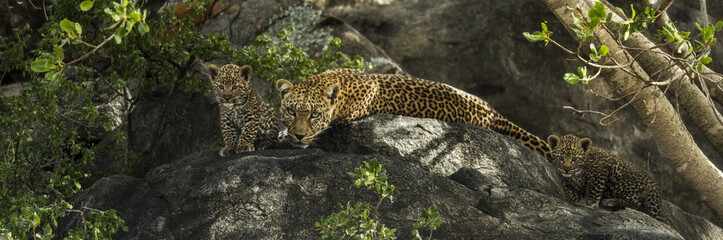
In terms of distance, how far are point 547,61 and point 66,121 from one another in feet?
29.7

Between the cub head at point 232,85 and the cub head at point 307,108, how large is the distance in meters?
0.48

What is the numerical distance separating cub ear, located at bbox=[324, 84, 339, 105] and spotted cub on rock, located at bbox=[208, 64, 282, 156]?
0.83 m

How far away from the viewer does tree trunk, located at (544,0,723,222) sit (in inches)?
394

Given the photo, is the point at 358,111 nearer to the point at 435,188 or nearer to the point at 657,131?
the point at 435,188

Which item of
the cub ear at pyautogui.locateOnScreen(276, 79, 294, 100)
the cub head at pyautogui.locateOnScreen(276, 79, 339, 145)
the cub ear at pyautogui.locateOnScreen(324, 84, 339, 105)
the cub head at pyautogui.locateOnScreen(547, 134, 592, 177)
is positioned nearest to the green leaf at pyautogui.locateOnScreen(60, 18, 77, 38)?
the cub head at pyautogui.locateOnScreen(276, 79, 339, 145)

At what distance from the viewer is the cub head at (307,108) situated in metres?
10.2

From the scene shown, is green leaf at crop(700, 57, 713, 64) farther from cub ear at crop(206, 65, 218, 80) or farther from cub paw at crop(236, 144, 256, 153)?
cub ear at crop(206, 65, 218, 80)

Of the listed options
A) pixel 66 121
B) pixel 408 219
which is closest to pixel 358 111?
pixel 408 219

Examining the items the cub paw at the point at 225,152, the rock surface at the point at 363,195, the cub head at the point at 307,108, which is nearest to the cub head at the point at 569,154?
the rock surface at the point at 363,195

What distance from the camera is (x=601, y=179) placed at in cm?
1076

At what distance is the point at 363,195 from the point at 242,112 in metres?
2.51

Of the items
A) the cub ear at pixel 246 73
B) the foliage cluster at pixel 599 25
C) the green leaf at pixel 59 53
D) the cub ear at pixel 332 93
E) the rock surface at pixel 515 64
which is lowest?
the rock surface at pixel 515 64

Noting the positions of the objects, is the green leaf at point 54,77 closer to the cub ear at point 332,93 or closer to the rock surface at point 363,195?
the rock surface at point 363,195

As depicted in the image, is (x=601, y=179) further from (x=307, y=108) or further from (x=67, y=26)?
(x=67, y=26)
